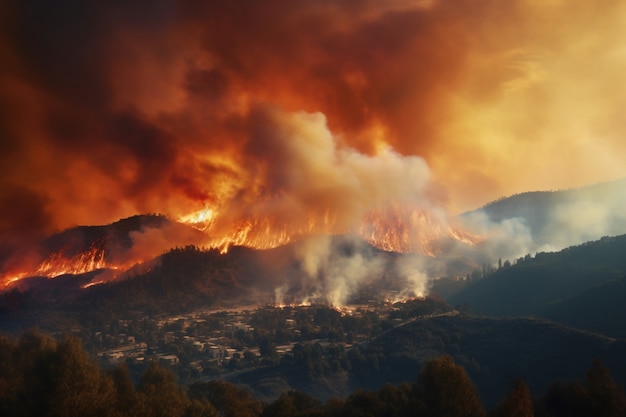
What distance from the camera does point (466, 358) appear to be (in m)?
132

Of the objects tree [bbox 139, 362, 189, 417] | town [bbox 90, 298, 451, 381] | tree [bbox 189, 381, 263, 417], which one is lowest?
tree [bbox 189, 381, 263, 417]

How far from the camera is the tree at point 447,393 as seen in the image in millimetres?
64625

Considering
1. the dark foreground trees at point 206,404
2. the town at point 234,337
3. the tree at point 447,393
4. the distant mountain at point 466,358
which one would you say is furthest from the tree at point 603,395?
the town at point 234,337

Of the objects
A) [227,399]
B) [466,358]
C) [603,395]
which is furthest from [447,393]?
[466,358]

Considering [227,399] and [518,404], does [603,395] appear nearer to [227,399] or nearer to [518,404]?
[518,404]

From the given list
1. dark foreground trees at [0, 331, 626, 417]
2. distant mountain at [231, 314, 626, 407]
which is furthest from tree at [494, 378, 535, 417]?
distant mountain at [231, 314, 626, 407]

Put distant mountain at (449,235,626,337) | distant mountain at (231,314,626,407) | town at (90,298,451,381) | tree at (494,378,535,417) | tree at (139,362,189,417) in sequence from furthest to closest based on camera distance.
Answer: town at (90,298,451,381) < distant mountain at (449,235,626,337) < distant mountain at (231,314,626,407) < tree at (139,362,189,417) < tree at (494,378,535,417)

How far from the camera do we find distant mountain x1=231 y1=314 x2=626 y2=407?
112 metres

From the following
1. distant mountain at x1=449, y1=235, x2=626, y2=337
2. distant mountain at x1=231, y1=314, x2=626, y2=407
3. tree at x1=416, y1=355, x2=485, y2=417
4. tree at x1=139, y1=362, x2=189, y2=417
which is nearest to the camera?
tree at x1=416, y1=355, x2=485, y2=417

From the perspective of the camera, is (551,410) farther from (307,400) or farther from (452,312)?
(452,312)

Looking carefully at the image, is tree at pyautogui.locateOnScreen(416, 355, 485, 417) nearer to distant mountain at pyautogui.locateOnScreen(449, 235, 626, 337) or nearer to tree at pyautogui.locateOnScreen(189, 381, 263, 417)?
tree at pyautogui.locateOnScreen(189, 381, 263, 417)

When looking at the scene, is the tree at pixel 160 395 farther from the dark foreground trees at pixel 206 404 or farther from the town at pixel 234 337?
the town at pixel 234 337

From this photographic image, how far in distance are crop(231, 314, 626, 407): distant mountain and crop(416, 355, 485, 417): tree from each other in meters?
44.2

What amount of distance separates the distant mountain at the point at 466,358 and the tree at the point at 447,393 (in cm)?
4415
